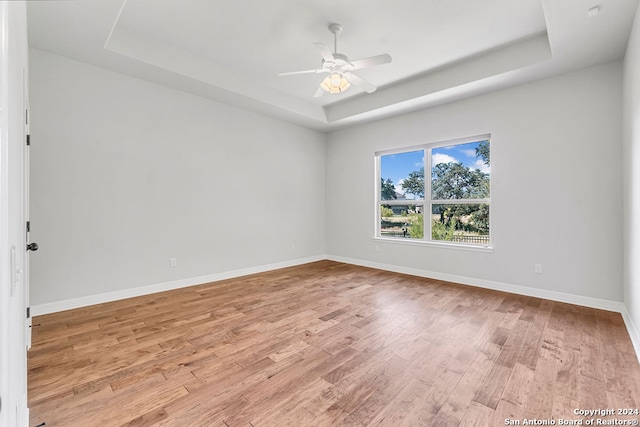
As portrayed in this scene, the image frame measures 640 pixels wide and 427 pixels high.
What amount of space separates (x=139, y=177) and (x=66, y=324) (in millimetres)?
1819

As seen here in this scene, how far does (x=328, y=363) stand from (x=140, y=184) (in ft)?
10.7

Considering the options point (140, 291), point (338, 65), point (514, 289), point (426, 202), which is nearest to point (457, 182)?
point (426, 202)

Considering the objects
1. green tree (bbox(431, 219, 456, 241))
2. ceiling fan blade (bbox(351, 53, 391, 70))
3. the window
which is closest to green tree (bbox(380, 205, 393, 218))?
the window

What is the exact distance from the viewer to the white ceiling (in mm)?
2631

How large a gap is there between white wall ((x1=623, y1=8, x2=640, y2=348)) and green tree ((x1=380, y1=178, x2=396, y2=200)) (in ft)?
9.93

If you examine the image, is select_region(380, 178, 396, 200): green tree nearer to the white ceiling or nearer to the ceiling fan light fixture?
the white ceiling

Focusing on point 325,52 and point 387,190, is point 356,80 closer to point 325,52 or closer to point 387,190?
point 325,52

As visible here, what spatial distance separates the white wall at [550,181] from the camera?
3248mm

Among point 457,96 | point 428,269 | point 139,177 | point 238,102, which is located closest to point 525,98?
point 457,96

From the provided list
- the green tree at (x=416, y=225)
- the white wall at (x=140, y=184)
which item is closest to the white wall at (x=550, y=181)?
the green tree at (x=416, y=225)

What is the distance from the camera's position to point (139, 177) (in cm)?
375

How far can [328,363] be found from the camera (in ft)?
7.07

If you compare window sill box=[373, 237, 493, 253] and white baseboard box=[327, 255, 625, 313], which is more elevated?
window sill box=[373, 237, 493, 253]

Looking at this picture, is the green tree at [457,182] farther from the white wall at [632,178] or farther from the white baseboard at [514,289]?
the white wall at [632,178]
